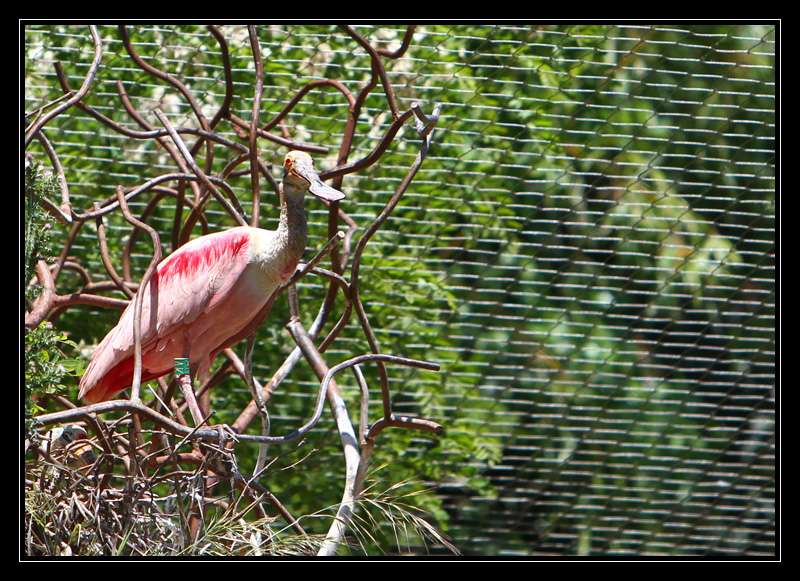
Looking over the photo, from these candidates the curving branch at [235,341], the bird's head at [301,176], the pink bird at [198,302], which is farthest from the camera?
the pink bird at [198,302]

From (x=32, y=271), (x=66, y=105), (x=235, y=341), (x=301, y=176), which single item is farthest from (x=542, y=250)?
(x=32, y=271)

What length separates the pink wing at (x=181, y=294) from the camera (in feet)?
6.66

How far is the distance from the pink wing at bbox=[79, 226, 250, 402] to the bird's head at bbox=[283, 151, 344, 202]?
166 millimetres

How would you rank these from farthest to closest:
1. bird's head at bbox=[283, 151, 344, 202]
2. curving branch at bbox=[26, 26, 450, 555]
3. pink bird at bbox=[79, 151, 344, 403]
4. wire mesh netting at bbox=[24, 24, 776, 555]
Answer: wire mesh netting at bbox=[24, 24, 776, 555]
pink bird at bbox=[79, 151, 344, 403]
bird's head at bbox=[283, 151, 344, 202]
curving branch at bbox=[26, 26, 450, 555]

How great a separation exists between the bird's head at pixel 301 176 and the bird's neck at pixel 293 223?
0.02m

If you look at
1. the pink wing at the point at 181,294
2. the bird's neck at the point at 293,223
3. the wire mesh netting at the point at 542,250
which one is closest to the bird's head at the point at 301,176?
the bird's neck at the point at 293,223

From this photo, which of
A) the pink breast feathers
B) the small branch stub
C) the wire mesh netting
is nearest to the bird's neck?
the pink breast feathers

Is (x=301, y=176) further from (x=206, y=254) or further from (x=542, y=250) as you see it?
(x=542, y=250)

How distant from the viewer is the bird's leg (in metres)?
1.89

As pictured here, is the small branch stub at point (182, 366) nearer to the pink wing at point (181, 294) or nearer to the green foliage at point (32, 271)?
the pink wing at point (181, 294)

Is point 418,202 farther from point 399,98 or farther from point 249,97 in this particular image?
point 249,97

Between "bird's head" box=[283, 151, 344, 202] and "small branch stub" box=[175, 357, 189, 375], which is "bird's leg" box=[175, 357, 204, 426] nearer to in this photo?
"small branch stub" box=[175, 357, 189, 375]

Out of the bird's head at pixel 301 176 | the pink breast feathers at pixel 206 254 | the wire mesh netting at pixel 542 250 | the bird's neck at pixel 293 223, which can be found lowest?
the wire mesh netting at pixel 542 250

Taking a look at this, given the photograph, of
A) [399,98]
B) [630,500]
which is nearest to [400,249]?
[399,98]
